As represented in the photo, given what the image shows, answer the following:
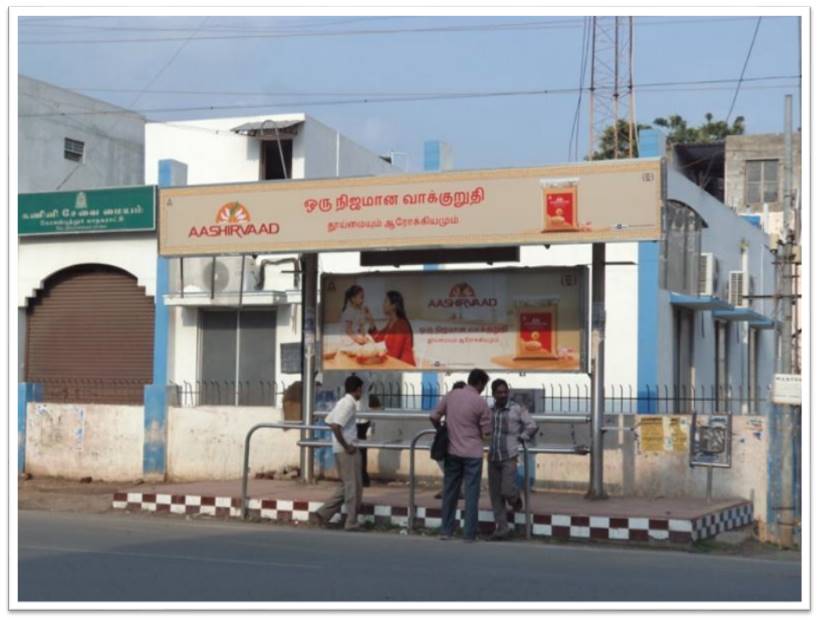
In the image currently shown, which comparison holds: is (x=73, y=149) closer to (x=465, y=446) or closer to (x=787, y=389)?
(x=465, y=446)

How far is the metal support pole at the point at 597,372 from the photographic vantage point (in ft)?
48.6

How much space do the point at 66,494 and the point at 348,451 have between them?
660 cm

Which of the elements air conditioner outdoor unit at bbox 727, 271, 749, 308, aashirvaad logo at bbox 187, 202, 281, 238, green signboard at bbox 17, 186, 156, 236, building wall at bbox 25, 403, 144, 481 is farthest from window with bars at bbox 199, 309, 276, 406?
air conditioner outdoor unit at bbox 727, 271, 749, 308

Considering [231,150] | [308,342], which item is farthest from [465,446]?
[231,150]

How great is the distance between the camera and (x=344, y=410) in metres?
13.8

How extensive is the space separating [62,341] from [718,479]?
11.7 meters

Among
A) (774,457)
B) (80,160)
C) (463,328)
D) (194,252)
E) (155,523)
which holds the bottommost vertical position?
(155,523)

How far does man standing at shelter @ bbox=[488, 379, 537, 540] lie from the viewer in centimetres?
1320

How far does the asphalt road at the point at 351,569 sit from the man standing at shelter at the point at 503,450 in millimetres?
417

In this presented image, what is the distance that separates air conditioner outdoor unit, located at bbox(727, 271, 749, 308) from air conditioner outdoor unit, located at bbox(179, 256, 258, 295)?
33.3 feet

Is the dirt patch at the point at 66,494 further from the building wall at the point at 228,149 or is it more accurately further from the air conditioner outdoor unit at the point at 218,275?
the building wall at the point at 228,149

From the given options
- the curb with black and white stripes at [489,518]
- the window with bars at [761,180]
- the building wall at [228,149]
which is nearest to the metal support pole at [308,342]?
the curb with black and white stripes at [489,518]
